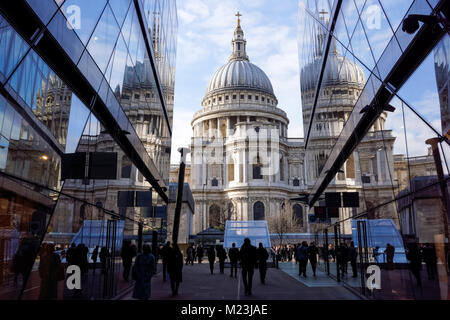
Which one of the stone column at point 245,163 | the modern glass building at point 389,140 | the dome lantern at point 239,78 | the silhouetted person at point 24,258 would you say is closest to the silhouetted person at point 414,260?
the modern glass building at point 389,140

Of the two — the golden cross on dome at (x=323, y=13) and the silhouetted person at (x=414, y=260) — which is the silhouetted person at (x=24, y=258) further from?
the golden cross on dome at (x=323, y=13)

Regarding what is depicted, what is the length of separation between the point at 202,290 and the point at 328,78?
37.9ft

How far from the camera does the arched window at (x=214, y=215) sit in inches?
3159

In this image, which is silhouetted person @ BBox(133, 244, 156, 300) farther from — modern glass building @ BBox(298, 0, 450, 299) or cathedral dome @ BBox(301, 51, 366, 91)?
cathedral dome @ BBox(301, 51, 366, 91)

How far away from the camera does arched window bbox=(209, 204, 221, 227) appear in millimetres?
80250

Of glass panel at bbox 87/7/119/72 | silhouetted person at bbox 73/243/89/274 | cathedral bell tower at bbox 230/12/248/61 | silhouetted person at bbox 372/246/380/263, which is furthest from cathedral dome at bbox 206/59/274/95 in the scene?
silhouetted person at bbox 73/243/89/274

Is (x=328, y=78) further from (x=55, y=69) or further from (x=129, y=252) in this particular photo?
(x=55, y=69)

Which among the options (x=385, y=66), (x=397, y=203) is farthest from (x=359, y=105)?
(x=397, y=203)

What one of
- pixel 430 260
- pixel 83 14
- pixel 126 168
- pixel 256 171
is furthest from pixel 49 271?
pixel 256 171

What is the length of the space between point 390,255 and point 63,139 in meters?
7.94

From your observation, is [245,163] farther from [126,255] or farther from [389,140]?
[389,140]

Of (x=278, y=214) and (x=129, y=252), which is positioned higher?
(x=278, y=214)

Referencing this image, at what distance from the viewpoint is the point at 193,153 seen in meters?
90.3

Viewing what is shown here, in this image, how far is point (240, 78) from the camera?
112000 millimetres
